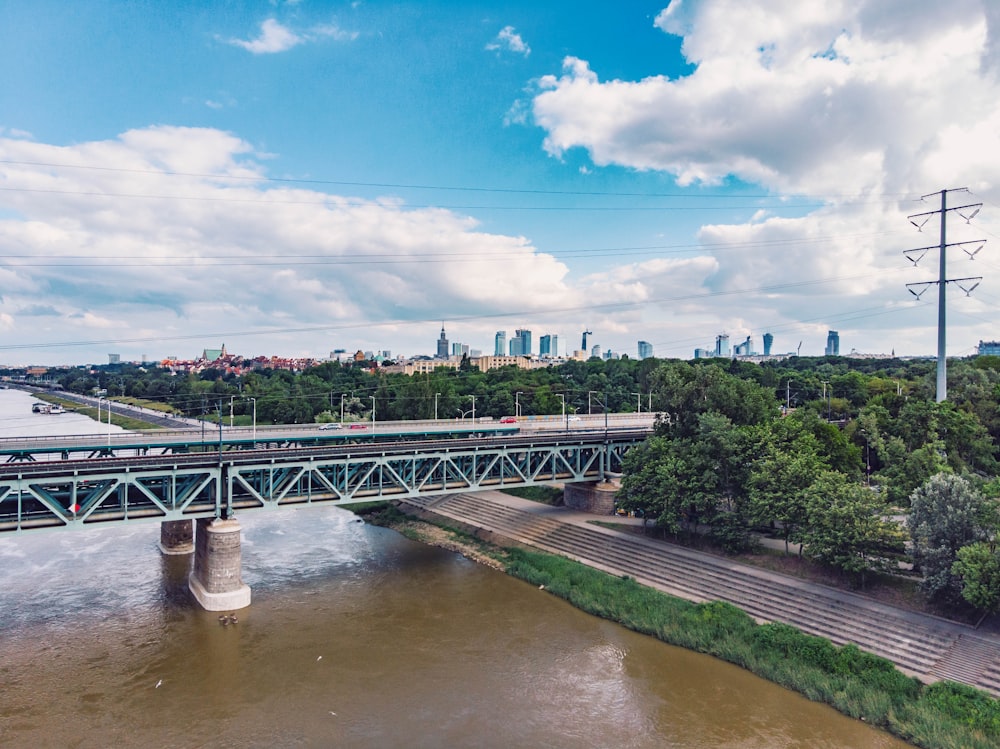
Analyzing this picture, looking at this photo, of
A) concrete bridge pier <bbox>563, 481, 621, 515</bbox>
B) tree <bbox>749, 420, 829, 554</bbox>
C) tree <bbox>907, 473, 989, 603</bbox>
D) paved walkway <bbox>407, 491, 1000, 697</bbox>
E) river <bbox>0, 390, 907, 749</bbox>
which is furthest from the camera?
concrete bridge pier <bbox>563, 481, 621, 515</bbox>

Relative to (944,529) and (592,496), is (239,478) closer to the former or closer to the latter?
(592,496)

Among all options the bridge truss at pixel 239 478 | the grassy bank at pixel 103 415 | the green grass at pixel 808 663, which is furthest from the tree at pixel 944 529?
the grassy bank at pixel 103 415

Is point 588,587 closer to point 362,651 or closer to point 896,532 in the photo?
point 362,651

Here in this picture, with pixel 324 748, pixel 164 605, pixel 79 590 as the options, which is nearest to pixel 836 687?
pixel 324 748

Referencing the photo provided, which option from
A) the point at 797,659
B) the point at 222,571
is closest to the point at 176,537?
the point at 222,571

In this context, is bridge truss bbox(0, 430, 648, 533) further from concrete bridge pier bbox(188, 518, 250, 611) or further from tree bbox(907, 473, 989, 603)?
tree bbox(907, 473, 989, 603)

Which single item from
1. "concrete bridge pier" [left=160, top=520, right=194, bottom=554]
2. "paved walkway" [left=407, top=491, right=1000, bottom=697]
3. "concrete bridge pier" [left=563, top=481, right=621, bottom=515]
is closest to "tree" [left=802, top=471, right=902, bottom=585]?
"paved walkway" [left=407, top=491, right=1000, bottom=697]

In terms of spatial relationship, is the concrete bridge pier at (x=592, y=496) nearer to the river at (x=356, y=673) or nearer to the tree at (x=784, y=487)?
the river at (x=356, y=673)
